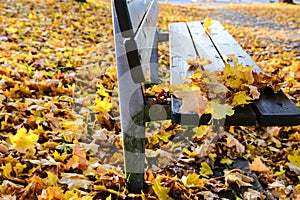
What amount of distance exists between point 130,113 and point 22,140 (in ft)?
2.54

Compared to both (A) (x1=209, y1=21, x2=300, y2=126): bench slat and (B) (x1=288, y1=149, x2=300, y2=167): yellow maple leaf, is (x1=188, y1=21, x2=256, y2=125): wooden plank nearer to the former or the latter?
(A) (x1=209, y1=21, x2=300, y2=126): bench slat

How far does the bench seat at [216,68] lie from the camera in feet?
Answer: 4.02

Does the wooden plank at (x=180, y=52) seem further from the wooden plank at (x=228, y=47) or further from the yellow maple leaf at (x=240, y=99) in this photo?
the yellow maple leaf at (x=240, y=99)

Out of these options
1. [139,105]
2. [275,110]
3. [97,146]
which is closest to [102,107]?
[97,146]

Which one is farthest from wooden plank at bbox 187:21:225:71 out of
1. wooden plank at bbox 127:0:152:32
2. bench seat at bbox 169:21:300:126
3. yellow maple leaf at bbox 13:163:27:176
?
yellow maple leaf at bbox 13:163:27:176

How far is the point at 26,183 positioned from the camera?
162cm

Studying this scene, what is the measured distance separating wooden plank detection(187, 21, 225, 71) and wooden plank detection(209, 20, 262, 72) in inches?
1.8

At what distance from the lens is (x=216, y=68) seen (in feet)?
5.37

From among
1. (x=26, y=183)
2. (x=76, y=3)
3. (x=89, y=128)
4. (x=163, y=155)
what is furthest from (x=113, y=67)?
(x=76, y=3)

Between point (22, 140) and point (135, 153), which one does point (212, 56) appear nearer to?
point (135, 153)

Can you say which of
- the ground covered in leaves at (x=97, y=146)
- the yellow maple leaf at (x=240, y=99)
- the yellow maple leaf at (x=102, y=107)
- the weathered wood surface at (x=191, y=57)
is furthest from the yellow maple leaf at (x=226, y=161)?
the yellow maple leaf at (x=102, y=107)

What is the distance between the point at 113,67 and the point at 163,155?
1.37 meters

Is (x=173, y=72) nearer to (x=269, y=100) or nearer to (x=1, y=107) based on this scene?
(x=269, y=100)

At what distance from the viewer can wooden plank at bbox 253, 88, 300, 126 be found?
1221mm
